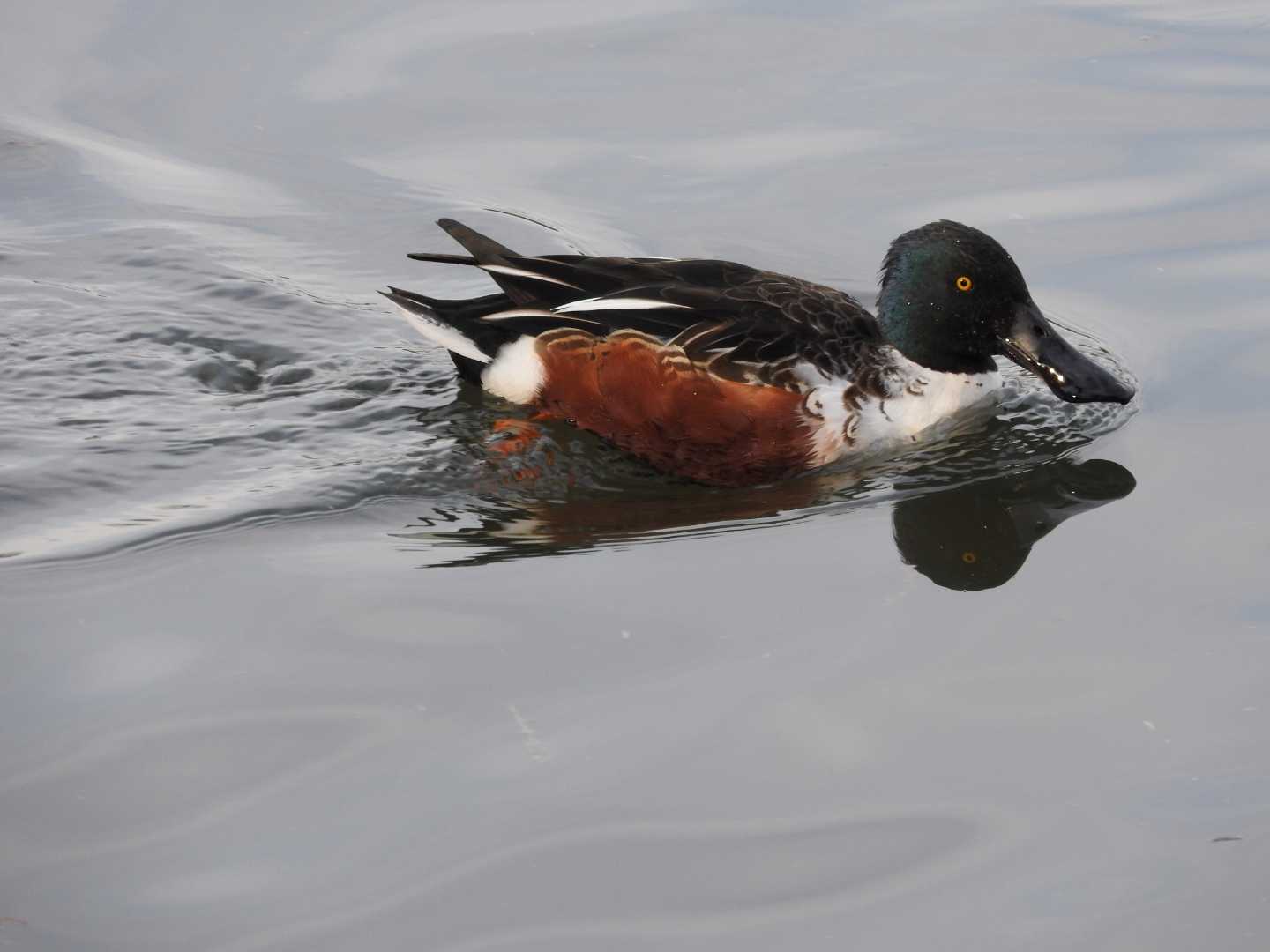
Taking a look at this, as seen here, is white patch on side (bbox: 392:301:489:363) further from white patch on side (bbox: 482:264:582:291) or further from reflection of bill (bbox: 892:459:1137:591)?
reflection of bill (bbox: 892:459:1137:591)

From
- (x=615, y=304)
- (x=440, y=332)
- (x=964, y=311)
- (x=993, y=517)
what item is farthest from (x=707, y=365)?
(x=440, y=332)

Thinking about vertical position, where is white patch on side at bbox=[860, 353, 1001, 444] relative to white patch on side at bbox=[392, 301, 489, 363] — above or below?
below

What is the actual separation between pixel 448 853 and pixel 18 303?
4.86 m

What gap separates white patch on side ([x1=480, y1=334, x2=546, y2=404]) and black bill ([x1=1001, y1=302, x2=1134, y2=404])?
1.94 m

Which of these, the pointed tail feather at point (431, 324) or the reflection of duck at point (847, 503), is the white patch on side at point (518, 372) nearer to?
the pointed tail feather at point (431, 324)

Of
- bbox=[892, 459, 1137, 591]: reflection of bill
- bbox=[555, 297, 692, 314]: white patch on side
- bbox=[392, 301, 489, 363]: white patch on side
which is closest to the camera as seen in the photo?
bbox=[892, 459, 1137, 591]: reflection of bill

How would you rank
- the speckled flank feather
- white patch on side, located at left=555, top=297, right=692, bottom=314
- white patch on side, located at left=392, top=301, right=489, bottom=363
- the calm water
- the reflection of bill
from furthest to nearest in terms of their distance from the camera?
white patch on side, located at left=392, top=301, right=489, bottom=363
white patch on side, located at left=555, top=297, right=692, bottom=314
the speckled flank feather
the reflection of bill
the calm water

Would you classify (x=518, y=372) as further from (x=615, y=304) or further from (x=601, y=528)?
(x=601, y=528)

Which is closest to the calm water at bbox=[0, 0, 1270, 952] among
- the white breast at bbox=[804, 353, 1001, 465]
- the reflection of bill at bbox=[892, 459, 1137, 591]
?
the reflection of bill at bbox=[892, 459, 1137, 591]

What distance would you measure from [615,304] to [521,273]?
51 cm

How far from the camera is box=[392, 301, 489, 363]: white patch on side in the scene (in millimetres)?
7371

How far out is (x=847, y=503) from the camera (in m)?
6.31

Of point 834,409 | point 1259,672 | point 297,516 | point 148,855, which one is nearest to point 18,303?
point 297,516

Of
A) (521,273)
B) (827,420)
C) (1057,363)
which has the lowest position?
(827,420)
